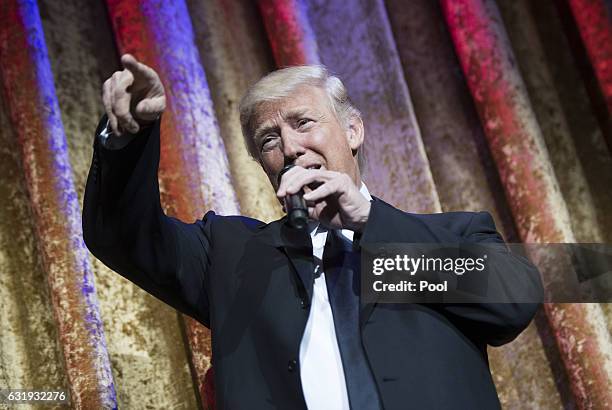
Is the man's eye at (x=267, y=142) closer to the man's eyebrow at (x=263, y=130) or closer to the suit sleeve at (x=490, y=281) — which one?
the man's eyebrow at (x=263, y=130)

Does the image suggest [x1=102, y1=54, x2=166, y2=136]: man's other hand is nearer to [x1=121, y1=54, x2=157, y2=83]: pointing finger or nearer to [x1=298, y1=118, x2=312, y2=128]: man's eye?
[x1=121, y1=54, x2=157, y2=83]: pointing finger

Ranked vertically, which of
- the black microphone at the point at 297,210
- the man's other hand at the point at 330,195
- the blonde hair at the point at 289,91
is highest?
the blonde hair at the point at 289,91

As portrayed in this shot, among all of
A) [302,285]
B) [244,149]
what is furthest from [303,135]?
[244,149]

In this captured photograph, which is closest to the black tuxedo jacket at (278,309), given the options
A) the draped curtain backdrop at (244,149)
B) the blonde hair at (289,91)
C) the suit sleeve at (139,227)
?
the suit sleeve at (139,227)

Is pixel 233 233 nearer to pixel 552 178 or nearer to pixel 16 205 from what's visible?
pixel 16 205

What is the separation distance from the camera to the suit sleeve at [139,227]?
4.30ft

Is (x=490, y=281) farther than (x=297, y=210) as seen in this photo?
Yes

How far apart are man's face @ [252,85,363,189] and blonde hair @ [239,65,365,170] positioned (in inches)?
0.6

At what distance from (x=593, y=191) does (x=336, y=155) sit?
1033 mm

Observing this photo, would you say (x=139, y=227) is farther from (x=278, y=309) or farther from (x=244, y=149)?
(x=244, y=149)

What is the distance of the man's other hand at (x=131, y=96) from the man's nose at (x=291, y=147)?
1.03 ft

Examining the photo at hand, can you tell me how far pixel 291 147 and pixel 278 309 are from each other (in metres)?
0.31

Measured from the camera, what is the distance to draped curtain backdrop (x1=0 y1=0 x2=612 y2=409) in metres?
1.83

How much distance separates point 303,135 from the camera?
1.55m
